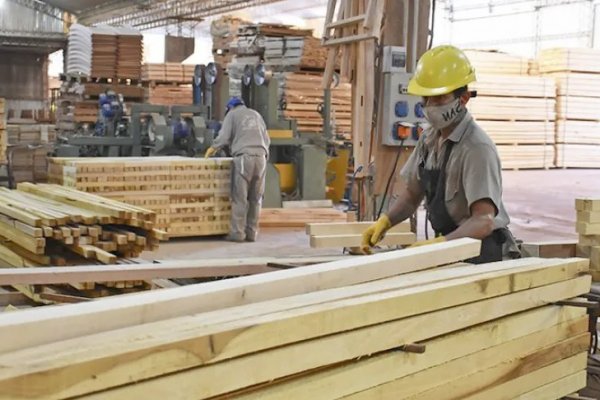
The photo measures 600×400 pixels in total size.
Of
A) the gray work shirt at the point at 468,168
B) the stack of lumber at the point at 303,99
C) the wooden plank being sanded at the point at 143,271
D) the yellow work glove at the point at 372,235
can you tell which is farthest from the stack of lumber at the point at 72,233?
the stack of lumber at the point at 303,99

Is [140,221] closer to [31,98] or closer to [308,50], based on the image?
[308,50]

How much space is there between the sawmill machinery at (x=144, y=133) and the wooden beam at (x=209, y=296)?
8.51 metres

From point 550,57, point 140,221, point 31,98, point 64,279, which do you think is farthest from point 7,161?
point 31,98

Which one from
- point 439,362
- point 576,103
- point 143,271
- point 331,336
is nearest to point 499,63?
point 576,103

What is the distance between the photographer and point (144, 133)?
12.1 m

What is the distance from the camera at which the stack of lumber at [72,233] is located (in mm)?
5207

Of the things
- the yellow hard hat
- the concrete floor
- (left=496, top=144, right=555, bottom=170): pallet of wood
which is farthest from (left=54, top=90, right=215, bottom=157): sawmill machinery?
(left=496, top=144, right=555, bottom=170): pallet of wood

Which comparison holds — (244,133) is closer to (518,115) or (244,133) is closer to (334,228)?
(334,228)

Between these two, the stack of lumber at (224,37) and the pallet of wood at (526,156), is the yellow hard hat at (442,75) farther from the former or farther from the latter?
the pallet of wood at (526,156)

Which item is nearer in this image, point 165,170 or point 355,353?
point 355,353

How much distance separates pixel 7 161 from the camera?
14.8m

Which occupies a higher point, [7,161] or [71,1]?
[71,1]

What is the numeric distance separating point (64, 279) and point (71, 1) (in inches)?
1122

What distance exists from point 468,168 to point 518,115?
1690 cm
